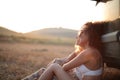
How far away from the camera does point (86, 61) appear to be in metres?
3.85

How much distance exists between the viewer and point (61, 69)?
3.99 m

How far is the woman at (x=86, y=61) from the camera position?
12.6 ft

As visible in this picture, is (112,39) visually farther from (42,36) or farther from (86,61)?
(42,36)

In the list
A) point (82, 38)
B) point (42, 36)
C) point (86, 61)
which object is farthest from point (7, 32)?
point (86, 61)

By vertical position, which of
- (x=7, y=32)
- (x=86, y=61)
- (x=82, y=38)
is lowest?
(x=7, y=32)

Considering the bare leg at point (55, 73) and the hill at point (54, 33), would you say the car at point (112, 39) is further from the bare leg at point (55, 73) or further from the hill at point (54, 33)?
the hill at point (54, 33)

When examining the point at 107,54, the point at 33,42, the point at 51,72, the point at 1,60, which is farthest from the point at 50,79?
the point at 33,42

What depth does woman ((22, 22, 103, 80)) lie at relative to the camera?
3840 mm

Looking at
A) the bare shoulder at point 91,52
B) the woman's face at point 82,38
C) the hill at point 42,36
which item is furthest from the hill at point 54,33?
the bare shoulder at point 91,52

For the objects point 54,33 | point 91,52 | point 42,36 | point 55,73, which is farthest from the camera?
point 54,33

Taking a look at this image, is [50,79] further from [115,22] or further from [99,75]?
[115,22]

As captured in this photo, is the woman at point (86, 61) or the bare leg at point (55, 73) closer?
the woman at point (86, 61)

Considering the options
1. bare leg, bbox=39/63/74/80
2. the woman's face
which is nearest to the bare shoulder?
the woman's face

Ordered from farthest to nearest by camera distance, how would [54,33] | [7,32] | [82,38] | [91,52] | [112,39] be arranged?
[54,33], [7,32], [82,38], [91,52], [112,39]
